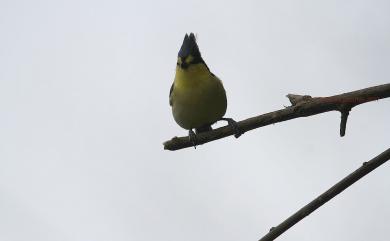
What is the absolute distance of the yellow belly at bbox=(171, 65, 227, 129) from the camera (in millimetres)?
6297

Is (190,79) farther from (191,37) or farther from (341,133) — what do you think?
(341,133)

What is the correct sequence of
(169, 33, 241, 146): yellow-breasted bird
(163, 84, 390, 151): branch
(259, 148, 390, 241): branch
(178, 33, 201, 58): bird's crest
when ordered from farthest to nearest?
(169, 33, 241, 146): yellow-breasted bird, (178, 33, 201, 58): bird's crest, (163, 84, 390, 151): branch, (259, 148, 390, 241): branch

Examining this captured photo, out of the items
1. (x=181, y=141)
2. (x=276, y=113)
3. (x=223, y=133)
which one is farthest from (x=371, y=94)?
(x=181, y=141)

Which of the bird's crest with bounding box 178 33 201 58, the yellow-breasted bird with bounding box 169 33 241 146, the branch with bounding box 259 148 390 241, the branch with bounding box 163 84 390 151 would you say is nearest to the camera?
the branch with bounding box 259 148 390 241

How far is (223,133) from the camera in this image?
5.06 meters

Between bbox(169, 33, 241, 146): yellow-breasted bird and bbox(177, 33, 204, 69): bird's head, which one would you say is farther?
bbox(169, 33, 241, 146): yellow-breasted bird

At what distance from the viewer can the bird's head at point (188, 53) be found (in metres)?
6.06

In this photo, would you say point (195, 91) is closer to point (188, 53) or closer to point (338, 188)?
point (188, 53)

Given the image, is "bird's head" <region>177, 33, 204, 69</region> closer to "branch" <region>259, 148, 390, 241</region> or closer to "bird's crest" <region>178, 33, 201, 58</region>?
"bird's crest" <region>178, 33, 201, 58</region>

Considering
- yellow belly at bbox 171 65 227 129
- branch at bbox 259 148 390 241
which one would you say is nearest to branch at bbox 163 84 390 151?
branch at bbox 259 148 390 241

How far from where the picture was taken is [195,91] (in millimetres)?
6301

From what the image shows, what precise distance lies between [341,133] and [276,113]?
1.84ft

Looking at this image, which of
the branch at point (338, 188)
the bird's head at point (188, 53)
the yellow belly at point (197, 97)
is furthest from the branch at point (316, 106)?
the bird's head at point (188, 53)

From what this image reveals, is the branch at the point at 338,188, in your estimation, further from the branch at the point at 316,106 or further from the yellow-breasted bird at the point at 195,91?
the yellow-breasted bird at the point at 195,91
